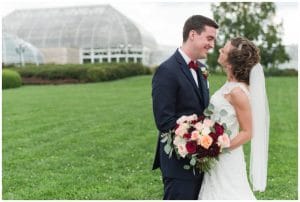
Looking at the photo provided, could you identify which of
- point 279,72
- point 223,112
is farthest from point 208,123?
point 279,72

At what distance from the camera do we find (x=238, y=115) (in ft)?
12.1

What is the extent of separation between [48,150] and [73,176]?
2013mm

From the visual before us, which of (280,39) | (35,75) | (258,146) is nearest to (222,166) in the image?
(258,146)

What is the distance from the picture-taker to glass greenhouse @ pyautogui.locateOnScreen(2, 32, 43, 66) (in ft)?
150

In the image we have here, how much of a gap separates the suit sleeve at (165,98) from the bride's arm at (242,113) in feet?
1.34

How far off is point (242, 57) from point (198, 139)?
2.07 feet

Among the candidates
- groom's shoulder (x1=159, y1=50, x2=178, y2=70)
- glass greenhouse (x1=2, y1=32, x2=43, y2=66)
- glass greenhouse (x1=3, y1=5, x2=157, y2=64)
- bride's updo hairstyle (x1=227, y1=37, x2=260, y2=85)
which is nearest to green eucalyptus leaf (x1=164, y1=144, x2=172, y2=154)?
groom's shoulder (x1=159, y1=50, x2=178, y2=70)

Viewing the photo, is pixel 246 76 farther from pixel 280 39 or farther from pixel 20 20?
pixel 20 20

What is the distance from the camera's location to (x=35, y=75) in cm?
3497

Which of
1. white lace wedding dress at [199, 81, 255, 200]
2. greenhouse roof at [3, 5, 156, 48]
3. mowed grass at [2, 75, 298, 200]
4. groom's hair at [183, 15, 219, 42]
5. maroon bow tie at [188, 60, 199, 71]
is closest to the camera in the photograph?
groom's hair at [183, 15, 219, 42]

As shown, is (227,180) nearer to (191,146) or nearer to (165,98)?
(191,146)

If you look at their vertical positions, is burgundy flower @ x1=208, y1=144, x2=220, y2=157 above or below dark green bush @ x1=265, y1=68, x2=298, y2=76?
above

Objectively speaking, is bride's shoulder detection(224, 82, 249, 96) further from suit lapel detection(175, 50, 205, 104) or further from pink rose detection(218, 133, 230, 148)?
pink rose detection(218, 133, 230, 148)

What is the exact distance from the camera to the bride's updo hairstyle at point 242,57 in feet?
12.1
